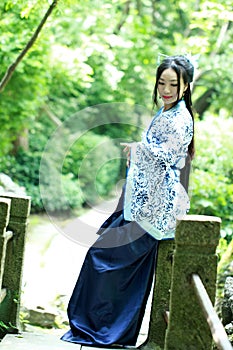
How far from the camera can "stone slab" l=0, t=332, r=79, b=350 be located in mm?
3756

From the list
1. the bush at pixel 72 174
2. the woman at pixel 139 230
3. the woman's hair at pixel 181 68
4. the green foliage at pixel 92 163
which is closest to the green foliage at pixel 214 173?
the woman's hair at pixel 181 68

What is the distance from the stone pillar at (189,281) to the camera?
3.16 meters

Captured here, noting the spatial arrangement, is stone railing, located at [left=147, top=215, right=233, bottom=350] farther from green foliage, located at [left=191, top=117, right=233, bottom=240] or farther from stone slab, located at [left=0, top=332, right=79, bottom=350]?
green foliage, located at [left=191, top=117, right=233, bottom=240]

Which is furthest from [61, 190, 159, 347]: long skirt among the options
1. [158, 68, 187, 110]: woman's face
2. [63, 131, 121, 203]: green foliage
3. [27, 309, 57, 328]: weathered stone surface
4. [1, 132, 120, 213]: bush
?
[63, 131, 121, 203]: green foliage

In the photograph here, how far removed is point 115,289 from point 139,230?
403 millimetres

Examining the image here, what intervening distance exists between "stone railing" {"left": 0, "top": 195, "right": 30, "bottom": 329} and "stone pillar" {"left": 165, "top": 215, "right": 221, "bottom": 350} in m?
1.21

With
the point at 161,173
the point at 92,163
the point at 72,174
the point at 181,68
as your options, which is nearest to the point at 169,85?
the point at 181,68

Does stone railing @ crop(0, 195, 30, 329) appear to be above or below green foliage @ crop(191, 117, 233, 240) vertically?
below

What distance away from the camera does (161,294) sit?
12.9 feet

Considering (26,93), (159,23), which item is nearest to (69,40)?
(26,93)

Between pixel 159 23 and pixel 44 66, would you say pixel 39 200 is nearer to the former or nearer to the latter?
pixel 44 66

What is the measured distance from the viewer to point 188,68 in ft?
12.9

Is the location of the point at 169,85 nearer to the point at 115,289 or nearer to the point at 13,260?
the point at 115,289

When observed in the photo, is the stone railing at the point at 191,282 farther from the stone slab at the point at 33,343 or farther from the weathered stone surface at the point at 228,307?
the weathered stone surface at the point at 228,307
